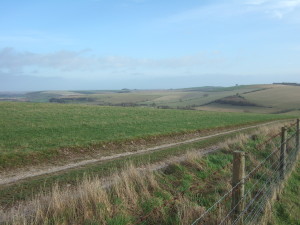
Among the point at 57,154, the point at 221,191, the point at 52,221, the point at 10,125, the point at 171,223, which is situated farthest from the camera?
the point at 10,125

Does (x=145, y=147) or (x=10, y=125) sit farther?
(x=10, y=125)

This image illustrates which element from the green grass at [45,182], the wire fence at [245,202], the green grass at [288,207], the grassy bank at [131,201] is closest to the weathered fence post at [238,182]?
the wire fence at [245,202]

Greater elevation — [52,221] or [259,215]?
[52,221]

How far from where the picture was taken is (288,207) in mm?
7734

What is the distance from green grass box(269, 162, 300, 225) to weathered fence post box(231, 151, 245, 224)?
5.57 ft

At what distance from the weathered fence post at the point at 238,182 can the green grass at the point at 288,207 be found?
5.57 ft

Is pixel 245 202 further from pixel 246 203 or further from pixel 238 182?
pixel 238 182

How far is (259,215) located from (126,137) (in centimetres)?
1327

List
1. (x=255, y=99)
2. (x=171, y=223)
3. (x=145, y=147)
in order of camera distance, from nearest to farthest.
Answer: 1. (x=171, y=223)
2. (x=145, y=147)
3. (x=255, y=99)

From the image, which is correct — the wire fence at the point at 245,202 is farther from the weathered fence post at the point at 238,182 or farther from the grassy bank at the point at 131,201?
the grassy bank at the point at 131,201

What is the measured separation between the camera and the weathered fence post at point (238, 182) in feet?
17.5

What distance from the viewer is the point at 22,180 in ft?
32.1

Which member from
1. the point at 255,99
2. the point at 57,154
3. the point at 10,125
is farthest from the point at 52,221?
the point at 255,99

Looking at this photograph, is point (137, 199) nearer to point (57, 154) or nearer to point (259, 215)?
point (259, 215)
